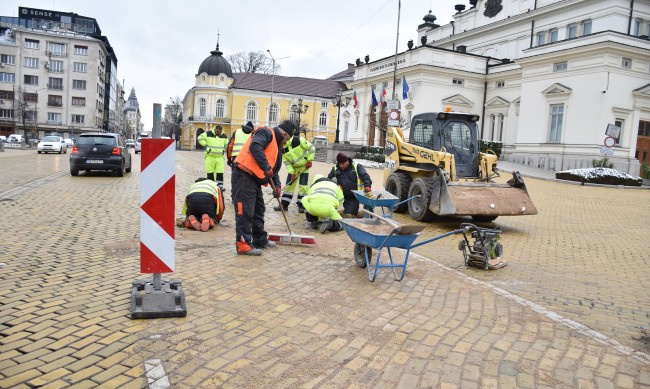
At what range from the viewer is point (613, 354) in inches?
157

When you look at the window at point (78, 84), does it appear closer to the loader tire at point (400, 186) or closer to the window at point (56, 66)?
the window at point (56, 66)

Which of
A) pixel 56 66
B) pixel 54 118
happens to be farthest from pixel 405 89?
pixel 56 66

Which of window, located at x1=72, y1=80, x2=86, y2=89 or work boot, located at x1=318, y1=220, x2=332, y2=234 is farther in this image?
window, located at x1=72, y1=80, x2=86, y2=89

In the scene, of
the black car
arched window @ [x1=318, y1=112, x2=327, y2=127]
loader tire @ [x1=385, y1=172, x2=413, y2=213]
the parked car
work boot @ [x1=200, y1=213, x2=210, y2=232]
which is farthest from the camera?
arched window @ [x1=318, y1=112, x2=327, y2=127]

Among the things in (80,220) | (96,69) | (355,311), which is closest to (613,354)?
(355,311)

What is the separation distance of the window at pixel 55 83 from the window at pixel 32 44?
5.38 m

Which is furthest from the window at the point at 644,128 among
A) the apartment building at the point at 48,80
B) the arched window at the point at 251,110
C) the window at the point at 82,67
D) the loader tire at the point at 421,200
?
the window at the point at 82,67

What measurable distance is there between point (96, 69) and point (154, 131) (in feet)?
289

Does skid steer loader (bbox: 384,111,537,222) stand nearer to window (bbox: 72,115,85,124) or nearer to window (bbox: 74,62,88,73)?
window (bbox: 72,115,85,124)

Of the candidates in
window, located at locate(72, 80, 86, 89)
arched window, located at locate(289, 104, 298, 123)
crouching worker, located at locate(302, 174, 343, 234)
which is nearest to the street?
crouching worker, located at locate(302, 174, 343, 234)

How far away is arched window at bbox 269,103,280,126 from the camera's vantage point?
77750 mm

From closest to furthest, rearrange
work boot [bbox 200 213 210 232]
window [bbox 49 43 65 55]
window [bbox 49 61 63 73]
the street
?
1. the street
2. work boot [bbox 200 213 210 232]
3. window [bbox 49 61 63 73]
4. window [bbox 49 43 65 55]

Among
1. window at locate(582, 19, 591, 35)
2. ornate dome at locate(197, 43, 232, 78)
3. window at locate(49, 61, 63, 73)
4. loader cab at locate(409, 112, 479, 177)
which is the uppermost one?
ornate dome at locate(197, 43, 232, 78)

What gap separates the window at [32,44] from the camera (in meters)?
77.9
